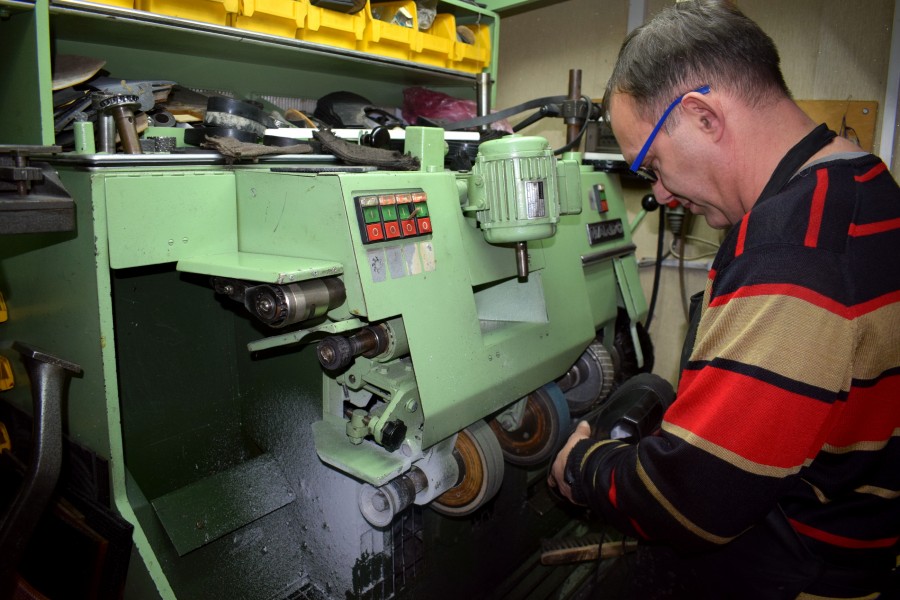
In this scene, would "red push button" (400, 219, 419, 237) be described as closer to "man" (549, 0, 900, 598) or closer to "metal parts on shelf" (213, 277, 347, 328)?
"metal parts on shelf" (213, 277, 347, 328)

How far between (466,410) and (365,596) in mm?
578

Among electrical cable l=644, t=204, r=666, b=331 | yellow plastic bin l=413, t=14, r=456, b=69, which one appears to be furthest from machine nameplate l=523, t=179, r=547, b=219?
electrical cable l=644, t=204, r=666, b=331

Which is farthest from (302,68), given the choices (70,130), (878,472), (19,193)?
(878,472)

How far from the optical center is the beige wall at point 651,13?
2.01 m

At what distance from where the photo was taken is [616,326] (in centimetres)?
208

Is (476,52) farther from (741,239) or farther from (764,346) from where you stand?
(764,346)

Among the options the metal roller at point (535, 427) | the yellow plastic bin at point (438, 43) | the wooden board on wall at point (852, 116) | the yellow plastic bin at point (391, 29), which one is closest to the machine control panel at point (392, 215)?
the metal roller at point (535, 427)

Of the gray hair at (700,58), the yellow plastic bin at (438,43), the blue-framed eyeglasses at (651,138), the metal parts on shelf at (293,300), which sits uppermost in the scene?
the yellow plastic bin at (438,43)

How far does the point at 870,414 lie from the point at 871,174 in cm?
33

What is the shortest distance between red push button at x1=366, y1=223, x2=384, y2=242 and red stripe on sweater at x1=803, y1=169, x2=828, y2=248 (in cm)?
67

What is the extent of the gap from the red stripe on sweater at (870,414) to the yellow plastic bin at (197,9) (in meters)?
1.55

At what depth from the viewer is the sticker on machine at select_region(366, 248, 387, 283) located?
3.59 feet

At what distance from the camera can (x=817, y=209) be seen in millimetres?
781

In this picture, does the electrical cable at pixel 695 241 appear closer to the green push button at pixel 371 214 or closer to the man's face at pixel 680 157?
the man's face at pixel 680 157
